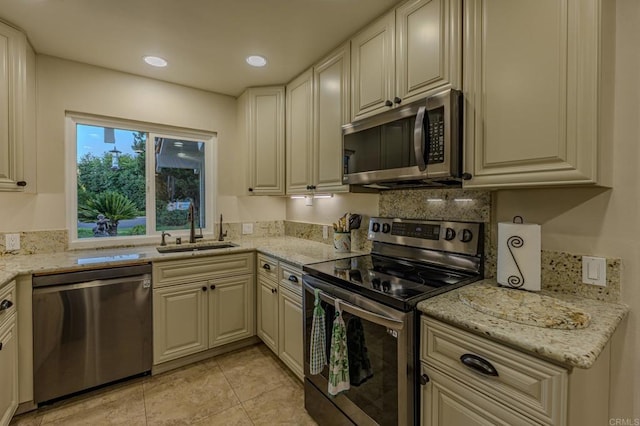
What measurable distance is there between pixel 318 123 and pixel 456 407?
2001 mm

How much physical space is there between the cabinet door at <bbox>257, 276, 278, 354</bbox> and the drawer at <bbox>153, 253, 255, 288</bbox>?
21cm

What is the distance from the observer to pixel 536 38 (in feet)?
3.91

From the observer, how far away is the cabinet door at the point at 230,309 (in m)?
2.53

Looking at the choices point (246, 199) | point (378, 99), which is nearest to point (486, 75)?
point (378, 99)

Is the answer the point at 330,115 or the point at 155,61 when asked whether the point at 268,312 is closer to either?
the point at 330,115

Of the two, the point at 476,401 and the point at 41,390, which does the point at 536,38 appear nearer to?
the point at 476,401

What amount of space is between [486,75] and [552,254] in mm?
871

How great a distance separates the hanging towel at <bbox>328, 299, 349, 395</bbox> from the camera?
1.52 meters

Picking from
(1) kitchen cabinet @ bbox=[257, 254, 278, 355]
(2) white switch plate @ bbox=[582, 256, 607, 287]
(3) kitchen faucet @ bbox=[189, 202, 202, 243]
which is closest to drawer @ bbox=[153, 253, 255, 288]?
(1) kitchen cabinet @ bbox=[257, 254, 278, 355]

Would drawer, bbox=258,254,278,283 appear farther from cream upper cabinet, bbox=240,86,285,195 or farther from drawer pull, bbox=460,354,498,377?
drawer pull, bbox=460,354,498,377

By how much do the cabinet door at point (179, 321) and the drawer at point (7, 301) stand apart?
749 millimetres

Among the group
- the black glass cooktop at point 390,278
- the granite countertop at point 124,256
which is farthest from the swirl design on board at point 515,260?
the granite countertop at point 124,256

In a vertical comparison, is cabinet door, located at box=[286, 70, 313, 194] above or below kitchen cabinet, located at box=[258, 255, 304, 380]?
above

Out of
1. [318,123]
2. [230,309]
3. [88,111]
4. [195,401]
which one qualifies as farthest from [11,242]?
[318,123]
